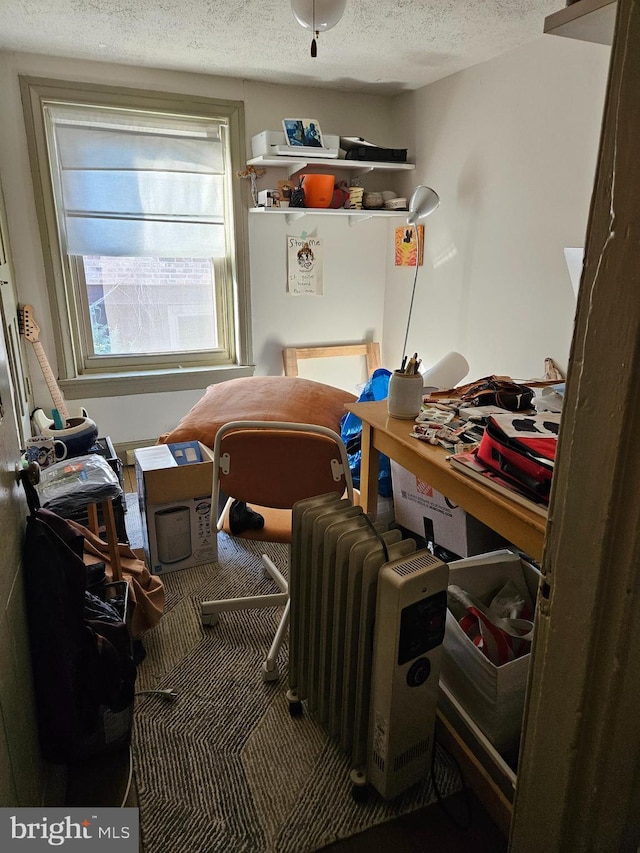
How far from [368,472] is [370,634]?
0.64 metres

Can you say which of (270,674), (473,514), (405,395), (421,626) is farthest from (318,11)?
(270,674)

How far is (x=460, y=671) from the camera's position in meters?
1.38

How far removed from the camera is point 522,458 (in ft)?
3.71

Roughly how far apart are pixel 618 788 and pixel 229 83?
360cm

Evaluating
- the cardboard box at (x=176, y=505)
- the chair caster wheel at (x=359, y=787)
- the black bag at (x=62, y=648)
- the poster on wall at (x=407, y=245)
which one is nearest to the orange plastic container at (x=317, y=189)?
the poster on wall at (x=407, y=245)

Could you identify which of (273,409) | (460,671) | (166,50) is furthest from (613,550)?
(166,50)

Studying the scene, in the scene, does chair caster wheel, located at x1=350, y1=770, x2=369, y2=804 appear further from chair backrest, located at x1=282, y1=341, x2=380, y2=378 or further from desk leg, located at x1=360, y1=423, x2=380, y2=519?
chair backrest, located at x1=282, y1=341, x2=380, y2=378

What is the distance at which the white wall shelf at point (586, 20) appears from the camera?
30.8 inches

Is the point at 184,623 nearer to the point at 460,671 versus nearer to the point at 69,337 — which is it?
the point at 460,671

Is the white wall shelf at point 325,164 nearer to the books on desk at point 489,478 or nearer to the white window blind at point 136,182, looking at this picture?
the white window blind at point 136,182

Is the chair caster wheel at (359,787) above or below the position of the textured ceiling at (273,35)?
below

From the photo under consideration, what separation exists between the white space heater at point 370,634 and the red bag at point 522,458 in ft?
0.86

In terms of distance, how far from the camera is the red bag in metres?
1.08

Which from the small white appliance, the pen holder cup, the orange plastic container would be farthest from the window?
the pen holder cup
